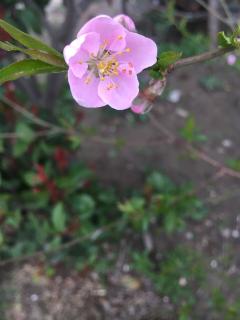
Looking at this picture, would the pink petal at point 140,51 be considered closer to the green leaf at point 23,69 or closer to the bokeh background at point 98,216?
the green leaf at point 23,69

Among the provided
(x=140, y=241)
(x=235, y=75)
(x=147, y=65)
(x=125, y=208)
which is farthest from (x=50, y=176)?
(x=235, y=75)

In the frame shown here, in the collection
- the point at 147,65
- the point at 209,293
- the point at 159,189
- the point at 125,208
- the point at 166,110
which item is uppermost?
the point at 147,65

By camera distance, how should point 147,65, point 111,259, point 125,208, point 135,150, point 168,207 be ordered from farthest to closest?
point 135,150 < point 111,259 < point 168,207 < point 125,208 < point 147,65

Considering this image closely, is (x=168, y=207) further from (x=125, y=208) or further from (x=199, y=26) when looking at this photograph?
(x=199, y=26)

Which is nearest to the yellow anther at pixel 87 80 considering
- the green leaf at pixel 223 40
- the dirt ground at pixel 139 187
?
the green leaf at pixel 223 40

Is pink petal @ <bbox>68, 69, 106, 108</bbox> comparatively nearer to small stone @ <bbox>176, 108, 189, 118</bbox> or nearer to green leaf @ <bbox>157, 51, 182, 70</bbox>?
green leaf @ <bbox>157, 51, 182, 70</bbox>

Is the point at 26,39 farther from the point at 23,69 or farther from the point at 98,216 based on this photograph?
the point at 98,216

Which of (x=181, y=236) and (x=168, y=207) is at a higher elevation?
(x=168, y=207)
